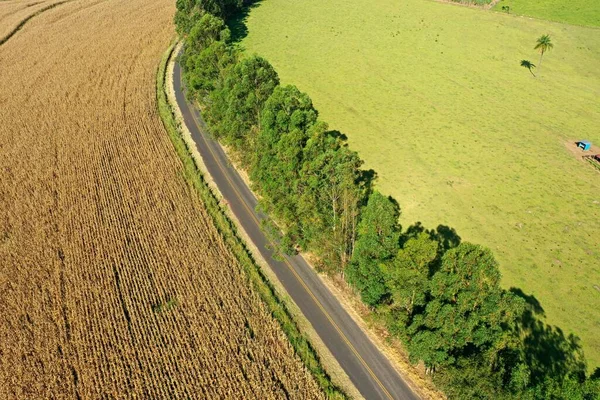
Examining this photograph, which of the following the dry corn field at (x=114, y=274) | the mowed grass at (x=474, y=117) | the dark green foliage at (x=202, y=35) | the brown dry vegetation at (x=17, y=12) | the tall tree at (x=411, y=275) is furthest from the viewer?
the brown dry vegetation at (x=17, y=12)

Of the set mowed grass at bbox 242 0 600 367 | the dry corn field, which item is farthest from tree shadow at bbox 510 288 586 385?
the dry corn field

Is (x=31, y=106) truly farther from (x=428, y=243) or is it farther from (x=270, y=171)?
(x=428, y=243)

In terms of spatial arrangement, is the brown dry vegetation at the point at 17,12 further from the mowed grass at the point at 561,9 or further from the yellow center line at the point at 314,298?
the mowed grass at the point at 561,9

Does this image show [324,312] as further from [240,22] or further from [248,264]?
[240,22]

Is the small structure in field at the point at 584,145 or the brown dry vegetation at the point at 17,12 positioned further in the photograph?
the brown dry vegetation at the point at 17,12

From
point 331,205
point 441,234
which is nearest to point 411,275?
point 331,205

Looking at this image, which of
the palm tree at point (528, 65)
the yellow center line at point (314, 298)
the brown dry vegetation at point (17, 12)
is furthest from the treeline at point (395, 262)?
the brown dry vegetation at point (17, 12)
